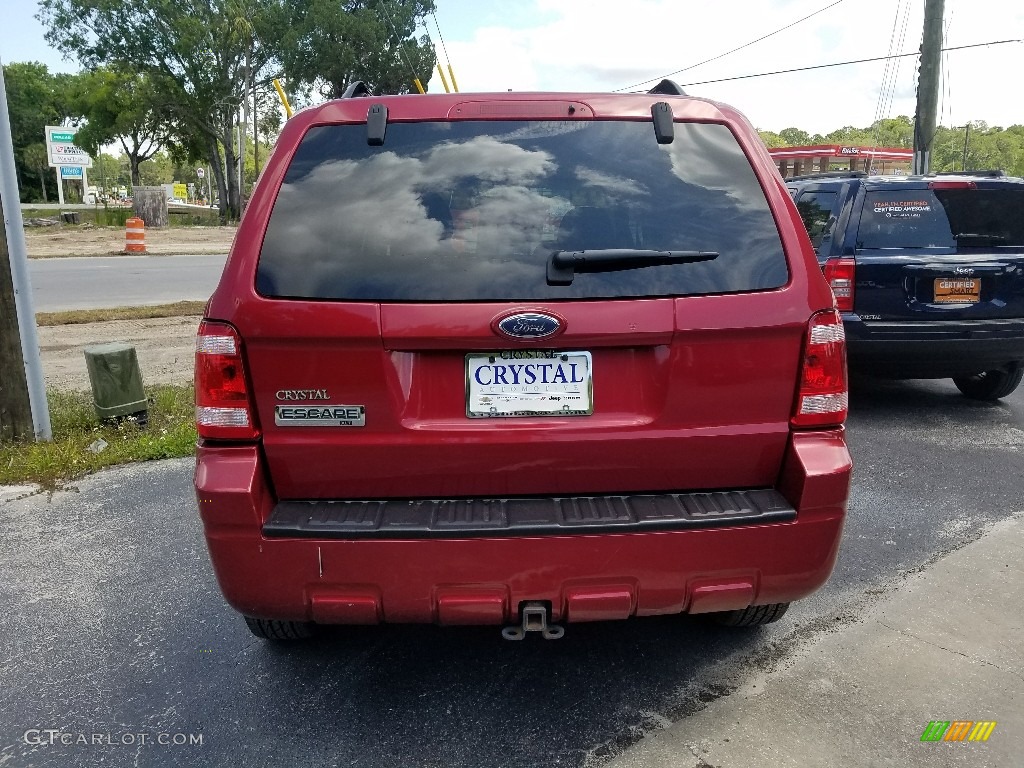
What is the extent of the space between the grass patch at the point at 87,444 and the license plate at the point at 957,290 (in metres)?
5.24

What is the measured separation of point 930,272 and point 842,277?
0.61m

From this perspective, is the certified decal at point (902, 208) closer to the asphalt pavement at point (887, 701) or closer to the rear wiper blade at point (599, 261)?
the asphalt pavement at point (887, 701)

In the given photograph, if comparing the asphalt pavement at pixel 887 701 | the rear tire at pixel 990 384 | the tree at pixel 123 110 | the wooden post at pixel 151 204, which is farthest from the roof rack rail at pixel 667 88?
the tree at pixel 123 110

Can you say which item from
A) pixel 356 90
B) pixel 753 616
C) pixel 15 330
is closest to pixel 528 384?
pixel 753 616

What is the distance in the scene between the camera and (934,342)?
6043 mm

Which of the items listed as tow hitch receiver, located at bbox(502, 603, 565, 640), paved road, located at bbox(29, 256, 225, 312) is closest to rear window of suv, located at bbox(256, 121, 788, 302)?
tow hitch receiver, located at bbox(502, 603, 565, 640)

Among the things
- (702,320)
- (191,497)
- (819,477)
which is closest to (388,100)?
(702,320)

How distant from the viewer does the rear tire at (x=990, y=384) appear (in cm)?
681

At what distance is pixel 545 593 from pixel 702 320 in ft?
2.99

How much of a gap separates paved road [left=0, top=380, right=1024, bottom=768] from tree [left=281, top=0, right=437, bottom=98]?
36.8 m

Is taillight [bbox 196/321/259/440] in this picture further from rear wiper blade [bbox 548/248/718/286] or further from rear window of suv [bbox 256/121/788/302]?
rear wiper blade [bbox 548/248/718/286]

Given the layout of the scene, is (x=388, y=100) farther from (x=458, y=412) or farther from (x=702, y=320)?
(x=702, y=320)

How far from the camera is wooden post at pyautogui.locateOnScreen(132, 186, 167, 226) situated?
3400cm

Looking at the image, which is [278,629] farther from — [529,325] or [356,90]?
[356,90]
